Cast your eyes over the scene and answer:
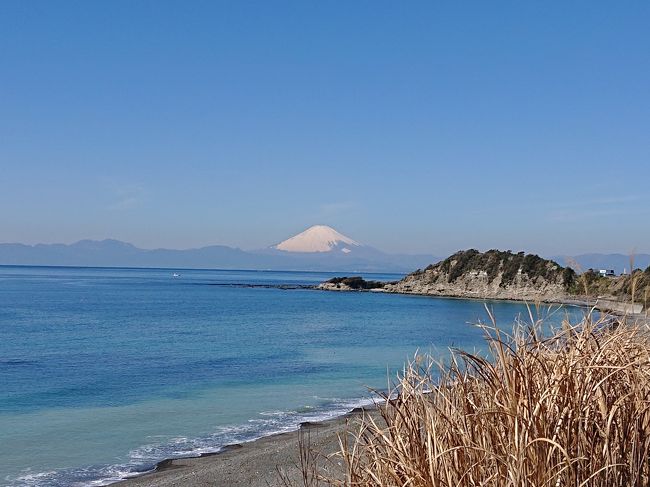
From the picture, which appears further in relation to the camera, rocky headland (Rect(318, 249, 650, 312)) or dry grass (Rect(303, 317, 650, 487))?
rocky headland (Rect(318, 249, 650, 312))

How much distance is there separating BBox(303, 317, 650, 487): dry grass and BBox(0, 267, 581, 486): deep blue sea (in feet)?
2.83

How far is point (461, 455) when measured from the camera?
394 cm

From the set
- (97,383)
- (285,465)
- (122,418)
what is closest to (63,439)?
A: (122,418)

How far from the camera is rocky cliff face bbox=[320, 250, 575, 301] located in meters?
97.2

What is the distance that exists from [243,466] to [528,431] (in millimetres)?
11271

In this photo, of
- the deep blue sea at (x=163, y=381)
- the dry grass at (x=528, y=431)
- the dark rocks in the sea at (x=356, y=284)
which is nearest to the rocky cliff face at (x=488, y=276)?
the dark rocks in the sea at (x=356, y=284)

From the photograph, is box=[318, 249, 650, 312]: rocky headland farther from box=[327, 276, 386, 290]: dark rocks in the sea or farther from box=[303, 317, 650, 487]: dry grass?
box=[303, 317, 650, 487]: dry grass

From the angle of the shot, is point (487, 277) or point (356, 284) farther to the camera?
point (356, 284)

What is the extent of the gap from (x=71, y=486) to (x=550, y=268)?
9300cm

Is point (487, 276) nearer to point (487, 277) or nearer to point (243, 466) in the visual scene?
point (487, 277)

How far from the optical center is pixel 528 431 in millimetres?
3643

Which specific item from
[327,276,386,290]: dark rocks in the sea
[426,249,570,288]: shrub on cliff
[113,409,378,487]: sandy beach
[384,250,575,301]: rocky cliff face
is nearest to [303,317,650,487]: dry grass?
[113,409,378,487]: sandy beach

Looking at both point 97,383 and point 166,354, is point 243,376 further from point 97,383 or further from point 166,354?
point 166,354

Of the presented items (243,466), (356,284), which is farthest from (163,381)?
(356,284)
